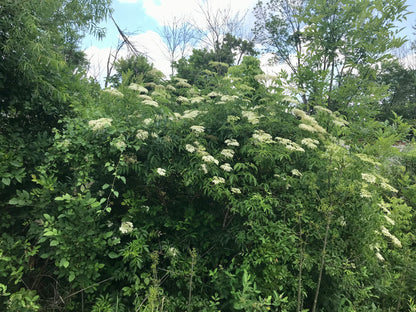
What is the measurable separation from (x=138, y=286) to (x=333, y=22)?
3989mm

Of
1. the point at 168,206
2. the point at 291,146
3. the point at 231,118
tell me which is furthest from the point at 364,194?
the point at 168,206

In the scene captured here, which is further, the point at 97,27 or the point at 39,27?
the point at 97,27

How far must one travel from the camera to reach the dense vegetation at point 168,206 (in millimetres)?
1883

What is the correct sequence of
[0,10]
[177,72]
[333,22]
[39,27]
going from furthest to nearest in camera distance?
[177,72] < [333,22] < [39,27] < [0,10]

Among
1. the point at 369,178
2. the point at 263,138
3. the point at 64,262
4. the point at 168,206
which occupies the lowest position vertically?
the point at 64,262

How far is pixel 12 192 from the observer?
7.12ft

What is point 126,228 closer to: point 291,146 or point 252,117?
point 252,117

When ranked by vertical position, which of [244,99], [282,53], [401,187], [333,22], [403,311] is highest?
[282,53]

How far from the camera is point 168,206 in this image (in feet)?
7.97

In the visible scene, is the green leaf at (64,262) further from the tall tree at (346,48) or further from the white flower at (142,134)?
the tall tree at (346,48)

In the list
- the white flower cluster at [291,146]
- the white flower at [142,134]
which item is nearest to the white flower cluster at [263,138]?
the white flower cluster at [291,146]

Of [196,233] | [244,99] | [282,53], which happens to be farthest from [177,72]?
[196,233]

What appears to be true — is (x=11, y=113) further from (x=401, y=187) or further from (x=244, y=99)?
(x=401, y=187)

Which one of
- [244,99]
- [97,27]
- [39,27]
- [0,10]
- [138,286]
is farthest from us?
[97,27]
